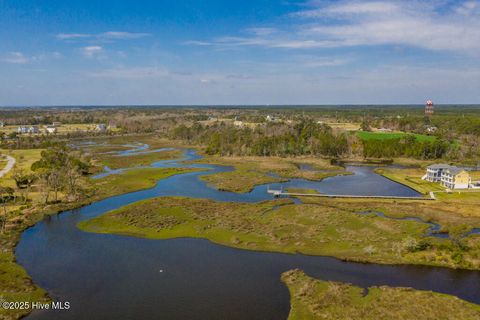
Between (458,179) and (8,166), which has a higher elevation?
(458,179)

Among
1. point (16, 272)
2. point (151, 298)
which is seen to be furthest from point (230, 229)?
point (16, 272)

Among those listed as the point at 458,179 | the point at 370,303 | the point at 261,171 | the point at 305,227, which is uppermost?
the point at 458,179

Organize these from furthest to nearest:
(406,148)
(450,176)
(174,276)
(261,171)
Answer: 1. (406,148)
2. (261,171)
3. (450,176)
4. (174,276)

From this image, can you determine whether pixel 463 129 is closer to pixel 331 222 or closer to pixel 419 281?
pixel 331 222

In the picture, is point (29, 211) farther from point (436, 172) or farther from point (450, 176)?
point (436, 172)

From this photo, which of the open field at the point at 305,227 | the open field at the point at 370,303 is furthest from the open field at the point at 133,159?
the open field at the point at 370,303

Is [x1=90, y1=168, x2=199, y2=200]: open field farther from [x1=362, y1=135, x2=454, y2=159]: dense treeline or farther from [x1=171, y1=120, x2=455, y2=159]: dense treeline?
[x1=362, y1=135, x2=454, y2=159]: dense treeline

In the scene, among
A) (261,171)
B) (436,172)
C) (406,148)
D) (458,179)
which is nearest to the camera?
(458,179)

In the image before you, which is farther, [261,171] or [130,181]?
[261,171]

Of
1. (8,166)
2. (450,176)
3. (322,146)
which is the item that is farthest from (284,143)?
(8,166)
